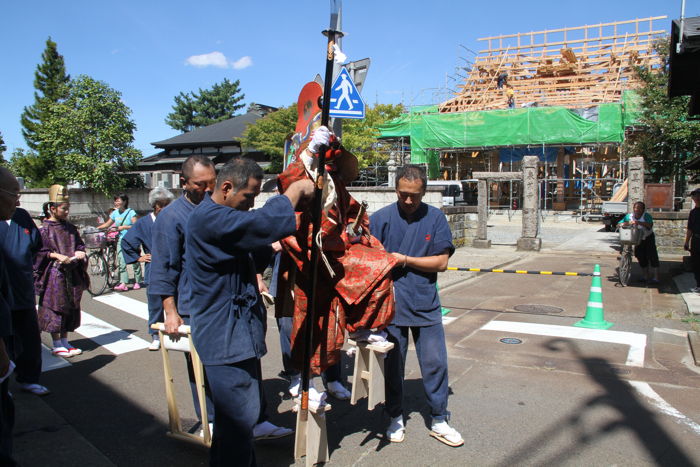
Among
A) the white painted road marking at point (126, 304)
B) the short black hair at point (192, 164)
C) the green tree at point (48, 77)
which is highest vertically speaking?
the green tree at point (48, 77)

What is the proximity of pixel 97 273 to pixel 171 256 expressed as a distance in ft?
25.4

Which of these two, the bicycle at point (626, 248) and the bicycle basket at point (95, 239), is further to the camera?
the bicycle basket at point (95, 239)

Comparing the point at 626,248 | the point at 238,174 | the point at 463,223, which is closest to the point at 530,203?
the point at 463,223

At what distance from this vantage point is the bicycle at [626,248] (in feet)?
30.3

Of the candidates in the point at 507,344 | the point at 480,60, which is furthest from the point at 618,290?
the point at 480,60

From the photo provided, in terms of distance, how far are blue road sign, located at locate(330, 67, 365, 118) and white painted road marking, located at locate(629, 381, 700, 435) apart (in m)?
3.85

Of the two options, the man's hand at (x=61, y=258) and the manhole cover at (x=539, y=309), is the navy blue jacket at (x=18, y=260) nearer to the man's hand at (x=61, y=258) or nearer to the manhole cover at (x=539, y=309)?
the man's hand at (x=61, y=258)

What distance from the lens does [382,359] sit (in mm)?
3223

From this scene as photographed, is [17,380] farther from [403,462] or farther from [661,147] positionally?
[661,147]

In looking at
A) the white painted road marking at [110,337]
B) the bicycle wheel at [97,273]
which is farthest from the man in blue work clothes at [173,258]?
the bicycle wheel at [97,273]

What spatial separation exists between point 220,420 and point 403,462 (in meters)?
1.35

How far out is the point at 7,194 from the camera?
2926mm

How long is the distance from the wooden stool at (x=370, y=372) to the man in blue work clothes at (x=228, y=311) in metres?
0.69

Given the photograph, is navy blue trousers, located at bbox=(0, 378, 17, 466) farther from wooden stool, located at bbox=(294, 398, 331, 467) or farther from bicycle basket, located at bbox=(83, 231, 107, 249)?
bicycle basket, located at bbox=(83, 231, 107, 249)
